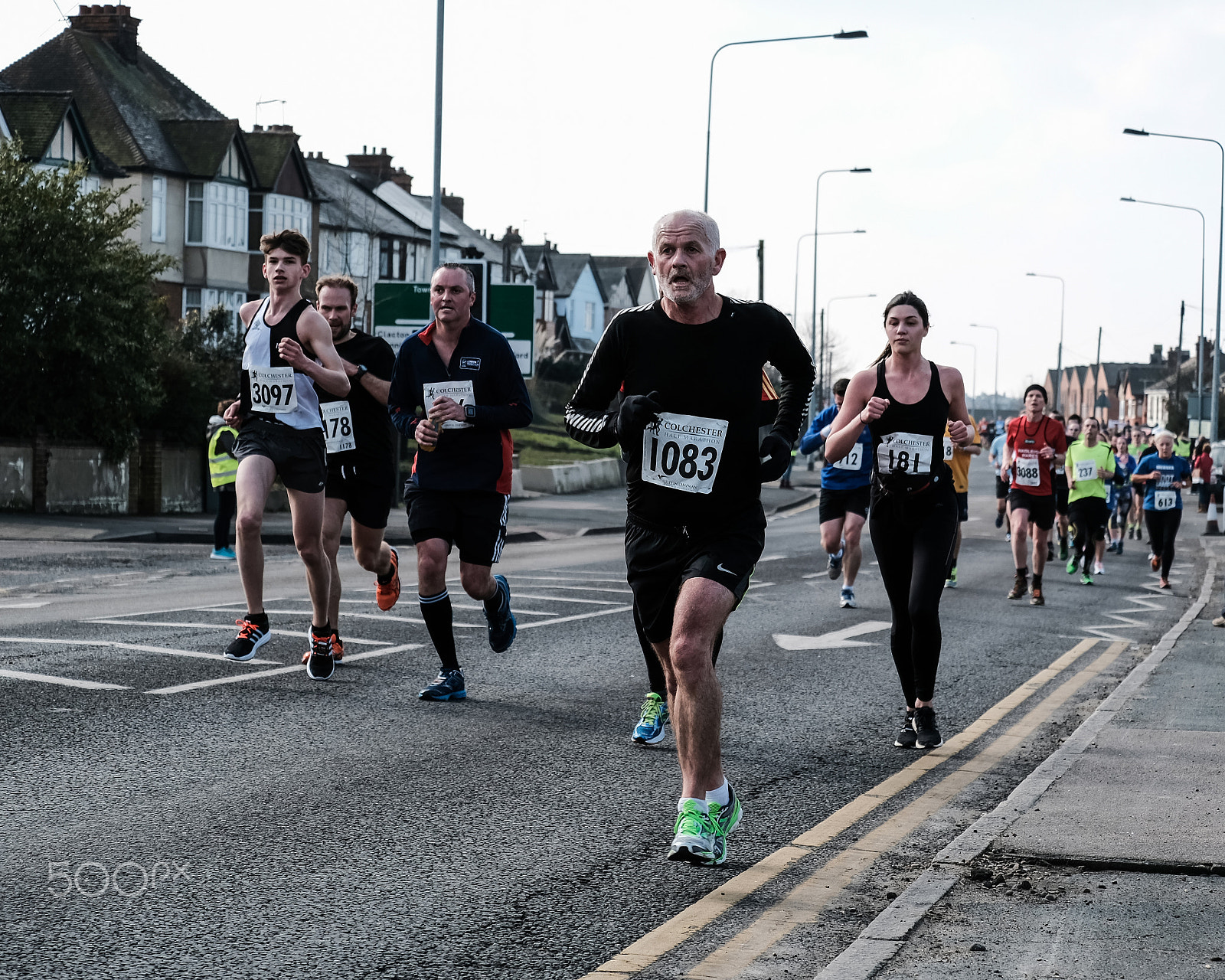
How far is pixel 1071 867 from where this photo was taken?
4867 millimetres

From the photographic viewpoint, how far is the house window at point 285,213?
47719mm

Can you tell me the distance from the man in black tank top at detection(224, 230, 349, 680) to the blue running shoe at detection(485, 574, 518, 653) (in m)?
0.86

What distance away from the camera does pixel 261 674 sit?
27.8 feet

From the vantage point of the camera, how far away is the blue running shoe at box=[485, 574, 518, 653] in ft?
27.0

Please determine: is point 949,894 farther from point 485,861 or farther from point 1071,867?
point 485,861

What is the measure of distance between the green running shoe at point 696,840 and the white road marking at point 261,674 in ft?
11.9

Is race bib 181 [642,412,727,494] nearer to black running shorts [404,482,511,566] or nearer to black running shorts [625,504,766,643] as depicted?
black running shorts [625,504,766,643]

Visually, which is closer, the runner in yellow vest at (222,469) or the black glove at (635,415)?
the black glove at (635,415)

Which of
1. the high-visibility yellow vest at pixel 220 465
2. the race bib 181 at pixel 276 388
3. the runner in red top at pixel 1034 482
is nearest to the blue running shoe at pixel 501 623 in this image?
the race bib 181 at pixel 276 388

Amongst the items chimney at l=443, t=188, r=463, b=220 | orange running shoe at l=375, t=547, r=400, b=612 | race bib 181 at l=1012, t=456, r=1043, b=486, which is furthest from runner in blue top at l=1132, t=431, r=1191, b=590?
chimney at l=443, t=188, r=463, b=220

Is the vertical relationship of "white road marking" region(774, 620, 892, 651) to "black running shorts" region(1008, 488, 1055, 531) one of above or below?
below

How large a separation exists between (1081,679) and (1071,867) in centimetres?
519

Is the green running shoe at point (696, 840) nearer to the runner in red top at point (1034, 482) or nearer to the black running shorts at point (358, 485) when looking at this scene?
the black running shorts at point (358, 485)

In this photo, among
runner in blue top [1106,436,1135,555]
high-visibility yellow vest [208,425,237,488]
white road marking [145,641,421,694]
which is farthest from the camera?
runner in blue top [1106,436,1135,555]
